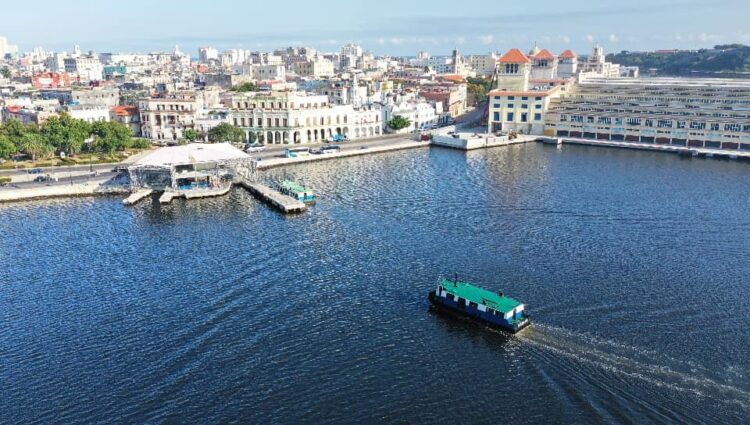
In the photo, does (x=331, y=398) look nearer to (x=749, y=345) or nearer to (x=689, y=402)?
(x=689, y=402)

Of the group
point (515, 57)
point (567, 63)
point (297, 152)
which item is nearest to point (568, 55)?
point (567, 63)

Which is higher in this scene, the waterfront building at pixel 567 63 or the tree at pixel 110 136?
the waterfront building at pixel 567 63

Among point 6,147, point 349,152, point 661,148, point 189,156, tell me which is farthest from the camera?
point 661,148

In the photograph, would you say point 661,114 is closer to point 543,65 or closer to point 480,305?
point 543,65

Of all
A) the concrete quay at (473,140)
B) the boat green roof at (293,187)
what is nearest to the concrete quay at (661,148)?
the concrete quay at (473,140)

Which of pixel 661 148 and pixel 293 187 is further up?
pixel 661 148

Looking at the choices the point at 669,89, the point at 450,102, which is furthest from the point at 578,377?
the point at 450,102

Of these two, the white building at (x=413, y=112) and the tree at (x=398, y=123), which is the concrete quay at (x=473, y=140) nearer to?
the tree at (x=398, y=123)
